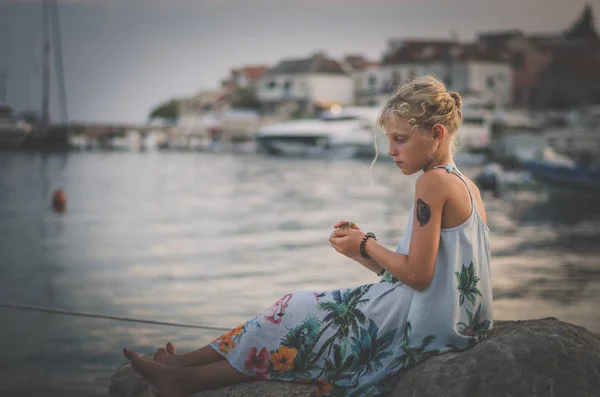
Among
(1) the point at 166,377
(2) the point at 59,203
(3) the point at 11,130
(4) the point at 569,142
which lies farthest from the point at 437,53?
(1) the point at 166,377

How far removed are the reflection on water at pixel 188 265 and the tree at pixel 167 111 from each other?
99414mm

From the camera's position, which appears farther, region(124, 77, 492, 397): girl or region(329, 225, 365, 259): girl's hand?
region(329, 225, 365, 259): girl's hand

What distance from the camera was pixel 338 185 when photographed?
31344mm

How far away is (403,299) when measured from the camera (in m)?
3.25

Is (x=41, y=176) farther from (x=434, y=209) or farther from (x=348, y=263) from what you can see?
(x=434, y=209)

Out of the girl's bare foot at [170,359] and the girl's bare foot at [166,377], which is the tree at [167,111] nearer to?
the girl's bare foot at [170,359]

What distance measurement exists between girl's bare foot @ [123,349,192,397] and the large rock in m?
0.86

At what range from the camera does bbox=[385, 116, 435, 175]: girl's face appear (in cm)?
321

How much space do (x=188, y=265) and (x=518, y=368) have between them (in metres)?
8.02

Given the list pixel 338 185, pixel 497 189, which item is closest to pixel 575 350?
pixel 497 189

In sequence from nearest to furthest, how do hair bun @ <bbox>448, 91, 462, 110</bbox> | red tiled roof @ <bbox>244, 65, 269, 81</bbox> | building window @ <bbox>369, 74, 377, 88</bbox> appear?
1. hair bun @ <bbox>448, 91, 462, 110</bbox>
2. building window @ <bbox>369, 74, 377, 88</bbox>
3. red tiled roof @ <bbox>244, 65, 269, 81</bbox>

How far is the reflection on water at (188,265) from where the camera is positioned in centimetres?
644

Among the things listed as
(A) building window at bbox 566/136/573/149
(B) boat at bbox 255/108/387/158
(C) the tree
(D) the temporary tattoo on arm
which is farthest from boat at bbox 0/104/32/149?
(D) the temporary tattoo on arm

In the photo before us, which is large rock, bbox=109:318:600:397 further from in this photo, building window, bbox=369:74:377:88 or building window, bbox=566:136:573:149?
building window, bbox=369:74:377:88
